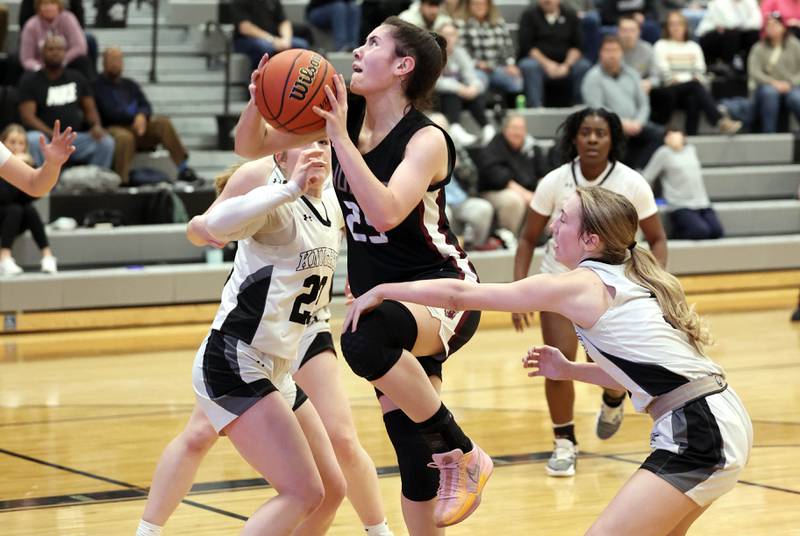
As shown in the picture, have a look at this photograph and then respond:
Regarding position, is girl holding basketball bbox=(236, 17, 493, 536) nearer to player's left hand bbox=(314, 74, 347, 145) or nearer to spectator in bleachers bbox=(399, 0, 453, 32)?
player's left hand bbox=(314, 74, 347, 145)

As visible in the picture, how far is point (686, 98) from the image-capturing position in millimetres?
13555

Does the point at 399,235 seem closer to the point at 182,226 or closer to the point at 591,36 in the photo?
the point at 182,226

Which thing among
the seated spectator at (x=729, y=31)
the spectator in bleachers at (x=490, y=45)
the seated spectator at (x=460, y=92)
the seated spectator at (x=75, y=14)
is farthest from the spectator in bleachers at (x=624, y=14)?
the seated spectator at (x=75, y=14)

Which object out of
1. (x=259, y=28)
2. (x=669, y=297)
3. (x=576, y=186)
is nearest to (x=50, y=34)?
(x=259, y=28)

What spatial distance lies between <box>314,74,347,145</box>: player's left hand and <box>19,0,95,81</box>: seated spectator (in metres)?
7.83

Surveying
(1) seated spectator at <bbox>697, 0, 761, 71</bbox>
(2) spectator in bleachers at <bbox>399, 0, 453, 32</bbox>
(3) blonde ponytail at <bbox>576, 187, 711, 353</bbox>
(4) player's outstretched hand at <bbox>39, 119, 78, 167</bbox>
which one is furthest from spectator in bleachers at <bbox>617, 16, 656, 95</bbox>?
(3) blonde ponytail at <bbox>576, 187, 711, 353</bbox>

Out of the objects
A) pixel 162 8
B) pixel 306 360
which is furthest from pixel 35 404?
pixel 162 8

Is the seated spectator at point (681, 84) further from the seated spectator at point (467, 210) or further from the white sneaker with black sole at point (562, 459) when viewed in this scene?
the white sneaker with black sole at point (562, 459)

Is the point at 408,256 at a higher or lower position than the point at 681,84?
higher

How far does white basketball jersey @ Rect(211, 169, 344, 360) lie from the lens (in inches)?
155

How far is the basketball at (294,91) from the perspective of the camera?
3.80 meters

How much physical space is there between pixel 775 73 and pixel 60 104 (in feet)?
25.0

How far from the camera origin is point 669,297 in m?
3.68

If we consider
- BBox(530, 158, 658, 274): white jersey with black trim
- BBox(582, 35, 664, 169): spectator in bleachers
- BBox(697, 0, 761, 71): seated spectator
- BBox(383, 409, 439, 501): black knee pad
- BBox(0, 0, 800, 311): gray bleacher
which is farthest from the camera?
BBox(697, 0, 761, 71): seated spectator
